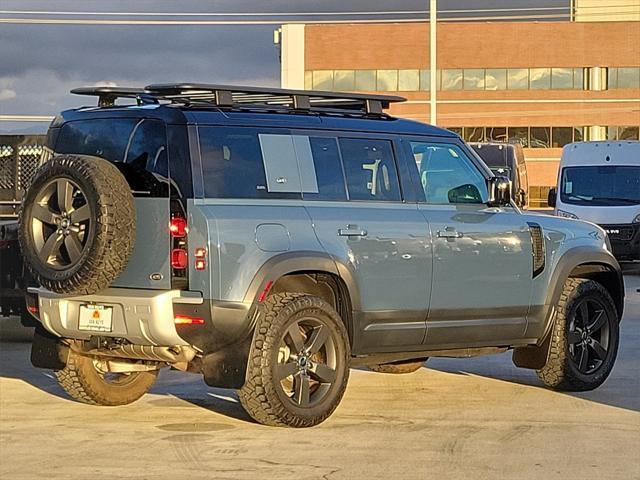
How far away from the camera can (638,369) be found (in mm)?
11453

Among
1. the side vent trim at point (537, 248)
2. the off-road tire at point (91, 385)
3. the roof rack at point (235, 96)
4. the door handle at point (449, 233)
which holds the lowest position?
the off-road tire at point (91, 385)

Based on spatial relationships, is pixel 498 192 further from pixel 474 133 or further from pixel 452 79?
pixel 452 79

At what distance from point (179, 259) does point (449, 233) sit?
2.23m

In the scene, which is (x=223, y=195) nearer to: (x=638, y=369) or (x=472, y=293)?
(x=472, y=293)

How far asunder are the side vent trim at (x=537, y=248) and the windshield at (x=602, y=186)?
16544 millimetres

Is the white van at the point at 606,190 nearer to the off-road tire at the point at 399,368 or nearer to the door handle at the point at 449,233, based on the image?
the off-road tire at the point at 399,368

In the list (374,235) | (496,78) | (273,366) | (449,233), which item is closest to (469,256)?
(449,233)

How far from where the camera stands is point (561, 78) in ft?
239

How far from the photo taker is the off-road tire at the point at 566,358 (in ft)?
33.3

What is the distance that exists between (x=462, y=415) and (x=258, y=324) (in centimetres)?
174

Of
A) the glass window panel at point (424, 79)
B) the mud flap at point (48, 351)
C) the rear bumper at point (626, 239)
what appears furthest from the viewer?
the glass window panel at point (424, 79)

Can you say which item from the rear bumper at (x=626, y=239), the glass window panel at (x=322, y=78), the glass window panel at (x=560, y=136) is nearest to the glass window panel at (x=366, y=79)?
the glass window panel at (x=322, y=78)

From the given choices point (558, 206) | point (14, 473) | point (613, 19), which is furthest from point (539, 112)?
point (14, 473)

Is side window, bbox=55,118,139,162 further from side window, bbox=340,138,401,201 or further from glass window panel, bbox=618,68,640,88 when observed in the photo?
glass window panel, bbox=618,68,640,88
